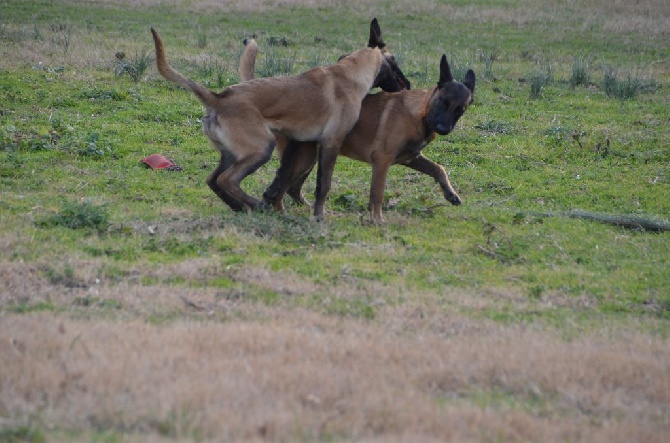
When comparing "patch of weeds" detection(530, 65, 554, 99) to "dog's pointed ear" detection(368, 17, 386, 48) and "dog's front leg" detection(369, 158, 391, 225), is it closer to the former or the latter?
"dog's pointed ear" detection(368, 17, 386, 48)

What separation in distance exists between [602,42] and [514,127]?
37.1ft

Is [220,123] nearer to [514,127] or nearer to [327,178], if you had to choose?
[327,178]

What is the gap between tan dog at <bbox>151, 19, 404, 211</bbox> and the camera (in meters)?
9.12

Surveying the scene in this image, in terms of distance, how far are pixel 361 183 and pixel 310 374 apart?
621cm

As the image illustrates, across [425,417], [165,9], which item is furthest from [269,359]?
[165,9]

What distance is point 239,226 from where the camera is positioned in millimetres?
8812

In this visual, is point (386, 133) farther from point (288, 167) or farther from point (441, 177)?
point (288, 167)

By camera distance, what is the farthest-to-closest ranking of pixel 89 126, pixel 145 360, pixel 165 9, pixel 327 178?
1. pixel 165 9
2. pixel 89 126
3. pixel 327 178
4. pixel 145 360

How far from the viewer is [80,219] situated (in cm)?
850

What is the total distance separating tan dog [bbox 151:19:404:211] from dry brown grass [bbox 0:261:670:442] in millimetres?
2552

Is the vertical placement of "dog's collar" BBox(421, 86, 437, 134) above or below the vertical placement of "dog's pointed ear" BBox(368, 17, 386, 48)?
below

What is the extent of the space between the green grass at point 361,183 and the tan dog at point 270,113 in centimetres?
49

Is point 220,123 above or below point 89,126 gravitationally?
above

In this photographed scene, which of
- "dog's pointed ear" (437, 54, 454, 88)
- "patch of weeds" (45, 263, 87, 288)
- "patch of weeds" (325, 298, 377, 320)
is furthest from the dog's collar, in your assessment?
"patch of weeds" (45, 263, 87, 288)
